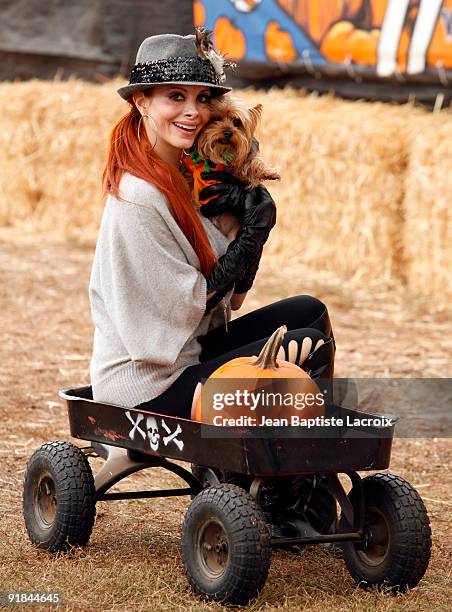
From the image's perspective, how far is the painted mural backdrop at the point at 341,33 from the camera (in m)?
7.98

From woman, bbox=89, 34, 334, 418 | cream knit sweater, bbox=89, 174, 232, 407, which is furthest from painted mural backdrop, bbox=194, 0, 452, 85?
cream knit sweater, bbox=89, 174, 232, 407

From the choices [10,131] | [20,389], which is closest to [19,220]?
[10,131]

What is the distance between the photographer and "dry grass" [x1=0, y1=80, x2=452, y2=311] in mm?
7730

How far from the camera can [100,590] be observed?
317 centimetres

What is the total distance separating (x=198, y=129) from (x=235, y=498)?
45.3 inches

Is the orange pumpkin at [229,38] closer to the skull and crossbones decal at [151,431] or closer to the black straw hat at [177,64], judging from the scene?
the black straw hat at [177,64]

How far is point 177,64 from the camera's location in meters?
3.41

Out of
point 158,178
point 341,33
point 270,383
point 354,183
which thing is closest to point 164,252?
point 158,178

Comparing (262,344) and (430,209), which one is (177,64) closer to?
(262,344)

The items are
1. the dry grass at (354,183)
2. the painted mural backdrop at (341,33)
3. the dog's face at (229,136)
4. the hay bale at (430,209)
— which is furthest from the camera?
the painted mural backdrop at (341,33)

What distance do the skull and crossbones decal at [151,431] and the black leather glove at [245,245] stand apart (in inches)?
17.2

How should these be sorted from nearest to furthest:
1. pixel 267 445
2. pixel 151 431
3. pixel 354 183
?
pixel 267 445 < pixel 151 431 < pixel 354 183

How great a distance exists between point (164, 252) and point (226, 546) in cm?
86

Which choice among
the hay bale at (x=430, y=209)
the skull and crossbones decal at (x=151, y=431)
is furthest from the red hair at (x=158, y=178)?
the hay bale at (x=430, y=209)
